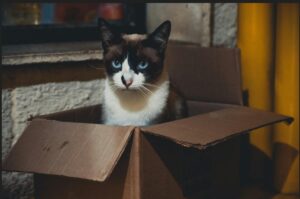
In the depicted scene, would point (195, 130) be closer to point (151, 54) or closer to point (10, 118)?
point (151, 54)

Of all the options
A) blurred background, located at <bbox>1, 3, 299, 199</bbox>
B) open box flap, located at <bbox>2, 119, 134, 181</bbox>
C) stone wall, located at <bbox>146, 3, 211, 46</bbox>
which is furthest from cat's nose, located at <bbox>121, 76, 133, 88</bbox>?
stone wall, located at <bbox>146, 3, 211, 46</bbox>

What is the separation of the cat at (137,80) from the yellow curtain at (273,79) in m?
0.44

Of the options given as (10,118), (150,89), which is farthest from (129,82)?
(10,118)

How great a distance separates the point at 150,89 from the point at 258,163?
2.01 feet

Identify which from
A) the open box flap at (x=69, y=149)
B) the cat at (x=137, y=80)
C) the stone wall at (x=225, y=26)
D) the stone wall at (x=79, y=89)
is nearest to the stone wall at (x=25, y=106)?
the stone wall at (x=79, y=89)

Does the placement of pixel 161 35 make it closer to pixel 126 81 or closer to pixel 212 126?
pixel 126 81

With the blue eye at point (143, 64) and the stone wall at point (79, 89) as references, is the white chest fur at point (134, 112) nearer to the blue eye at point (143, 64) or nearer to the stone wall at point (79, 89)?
the blue eye at point (143, 64)

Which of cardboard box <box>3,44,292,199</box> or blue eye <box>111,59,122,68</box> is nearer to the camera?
cardboard box <box>3,44,292,199</box>

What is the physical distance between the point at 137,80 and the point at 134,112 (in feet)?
0.40

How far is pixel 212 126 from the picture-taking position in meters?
1.12

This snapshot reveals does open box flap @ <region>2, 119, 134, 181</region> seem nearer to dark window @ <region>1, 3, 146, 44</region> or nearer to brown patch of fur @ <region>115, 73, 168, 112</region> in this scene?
brown patch of fur @ <region>115, 73, 168, 112</region>

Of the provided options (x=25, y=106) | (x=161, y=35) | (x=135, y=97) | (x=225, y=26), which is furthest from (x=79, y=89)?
(x=225, y=26)

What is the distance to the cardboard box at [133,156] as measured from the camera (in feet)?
3.27

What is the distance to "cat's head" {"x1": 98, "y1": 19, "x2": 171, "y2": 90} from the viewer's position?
1266 millimetres
